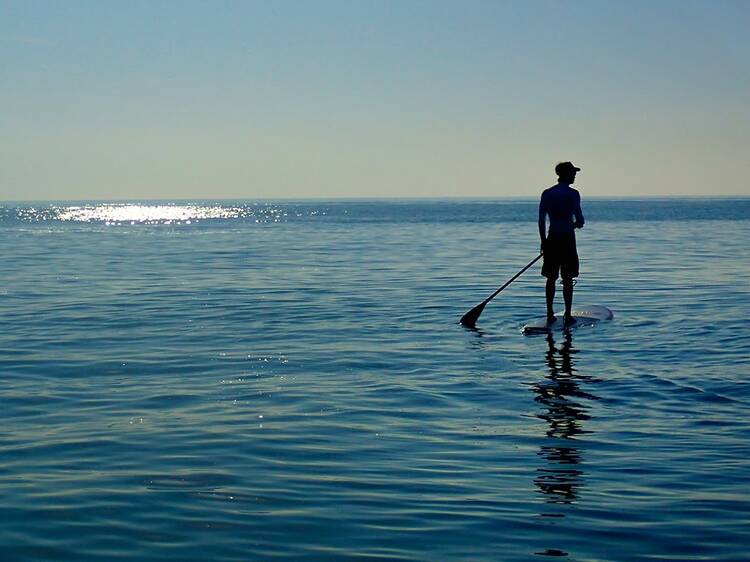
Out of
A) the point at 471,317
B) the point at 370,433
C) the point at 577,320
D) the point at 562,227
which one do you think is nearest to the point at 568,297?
the point at 577,320

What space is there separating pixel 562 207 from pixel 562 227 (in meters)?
0.34

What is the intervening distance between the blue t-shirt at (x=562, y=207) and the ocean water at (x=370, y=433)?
5.45ft

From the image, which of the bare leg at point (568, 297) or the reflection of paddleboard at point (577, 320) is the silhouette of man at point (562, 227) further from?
the reflection of paddleboard at point (577, 320)

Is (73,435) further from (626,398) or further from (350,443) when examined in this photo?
(626,398)

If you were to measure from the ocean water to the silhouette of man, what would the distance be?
91 centimetres

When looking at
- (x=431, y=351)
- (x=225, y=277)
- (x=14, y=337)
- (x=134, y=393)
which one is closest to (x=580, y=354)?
(x=431, y=351)

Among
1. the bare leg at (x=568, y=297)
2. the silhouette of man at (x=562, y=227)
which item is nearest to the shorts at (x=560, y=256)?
the silhouette of man at (x=562, y=227)

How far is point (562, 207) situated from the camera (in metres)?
15.8

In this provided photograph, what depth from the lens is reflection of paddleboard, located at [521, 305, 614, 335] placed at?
15888 mm

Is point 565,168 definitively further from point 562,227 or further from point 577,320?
point 577,320

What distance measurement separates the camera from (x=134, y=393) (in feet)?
36.1

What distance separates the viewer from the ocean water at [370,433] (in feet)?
21.0

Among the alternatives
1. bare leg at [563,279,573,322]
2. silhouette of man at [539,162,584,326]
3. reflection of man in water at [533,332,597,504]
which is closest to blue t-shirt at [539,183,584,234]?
silhouette of man at [539,162,584,326]

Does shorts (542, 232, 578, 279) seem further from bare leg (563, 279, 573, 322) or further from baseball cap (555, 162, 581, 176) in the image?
baseball cap (555, 162, 581, 176)
